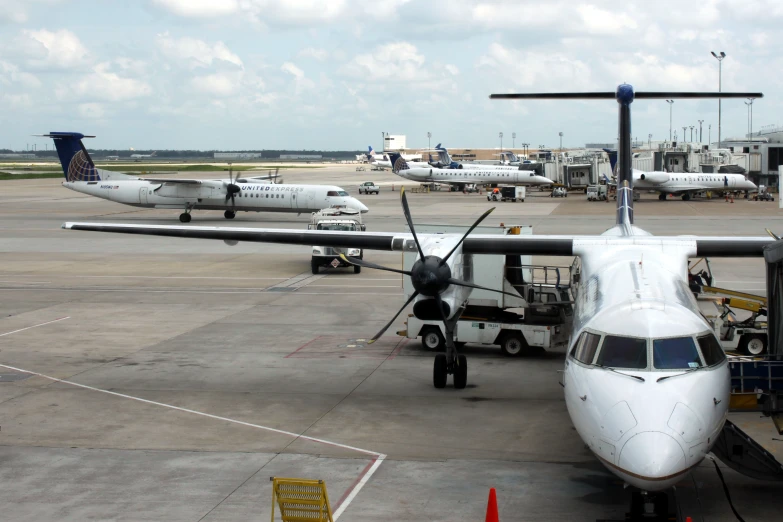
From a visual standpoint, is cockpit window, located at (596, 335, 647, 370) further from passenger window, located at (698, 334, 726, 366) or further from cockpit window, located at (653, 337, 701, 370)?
passenger window, located at (698, 334, 726, 366)

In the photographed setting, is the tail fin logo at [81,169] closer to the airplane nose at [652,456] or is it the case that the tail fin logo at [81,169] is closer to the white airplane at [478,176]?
the white airplane at [478,176]

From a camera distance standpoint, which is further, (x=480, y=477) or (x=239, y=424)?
(x=239, y=424)

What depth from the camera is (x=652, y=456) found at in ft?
29.9

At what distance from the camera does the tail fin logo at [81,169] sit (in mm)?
58500

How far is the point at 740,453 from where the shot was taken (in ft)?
37.5

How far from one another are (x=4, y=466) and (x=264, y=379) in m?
6.32

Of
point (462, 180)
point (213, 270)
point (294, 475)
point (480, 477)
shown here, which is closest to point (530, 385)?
point (480, 477)

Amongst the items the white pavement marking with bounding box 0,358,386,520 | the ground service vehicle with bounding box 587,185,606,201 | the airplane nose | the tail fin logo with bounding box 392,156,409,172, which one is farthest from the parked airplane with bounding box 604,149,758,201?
the airplane nose

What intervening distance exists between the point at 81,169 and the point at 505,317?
150 ft

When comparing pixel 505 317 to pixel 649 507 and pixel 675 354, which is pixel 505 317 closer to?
pixel 675 354

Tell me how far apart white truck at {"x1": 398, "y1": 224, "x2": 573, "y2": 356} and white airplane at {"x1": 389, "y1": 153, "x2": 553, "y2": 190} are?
73307mm

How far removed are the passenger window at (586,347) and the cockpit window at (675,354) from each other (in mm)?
806

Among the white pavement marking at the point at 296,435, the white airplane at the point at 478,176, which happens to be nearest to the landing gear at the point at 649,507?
the white pavement marking at the point at 296,435

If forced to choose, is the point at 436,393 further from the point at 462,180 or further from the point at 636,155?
the point at 636,155
